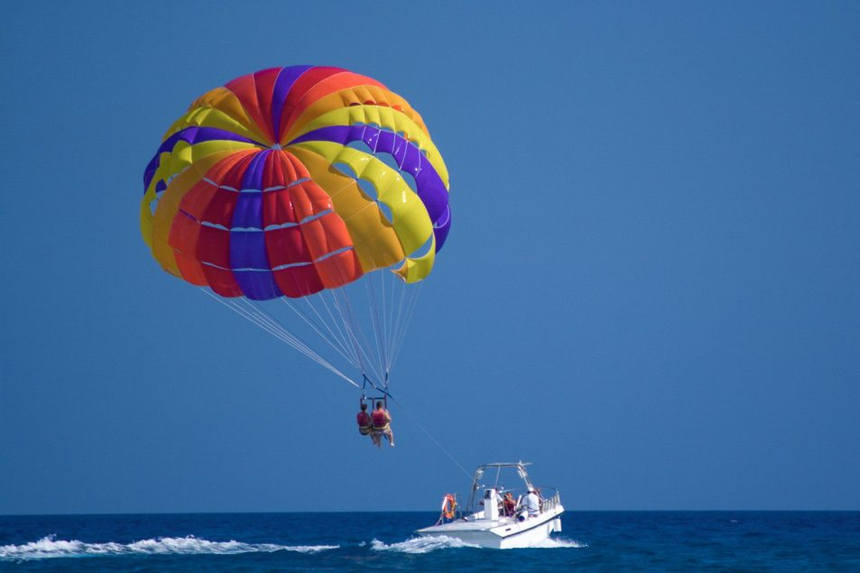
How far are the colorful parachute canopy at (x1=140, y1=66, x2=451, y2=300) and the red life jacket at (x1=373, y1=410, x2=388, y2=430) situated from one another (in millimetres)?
2250

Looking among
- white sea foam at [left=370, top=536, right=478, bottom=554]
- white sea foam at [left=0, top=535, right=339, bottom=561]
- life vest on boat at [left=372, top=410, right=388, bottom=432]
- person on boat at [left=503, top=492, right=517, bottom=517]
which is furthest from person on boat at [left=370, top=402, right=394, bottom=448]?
white sea foam at [left=0, top=535, right=339, bottom=561]

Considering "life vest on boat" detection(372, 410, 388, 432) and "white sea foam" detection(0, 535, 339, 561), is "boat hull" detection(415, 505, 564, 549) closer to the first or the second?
"life vest on boat" detection(372, 410, 388, 432)

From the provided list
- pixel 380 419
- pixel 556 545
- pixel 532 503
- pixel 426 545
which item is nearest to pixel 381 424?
pixel 380 419

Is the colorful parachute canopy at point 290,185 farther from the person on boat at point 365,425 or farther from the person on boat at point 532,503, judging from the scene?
the person on boat at point 532,503

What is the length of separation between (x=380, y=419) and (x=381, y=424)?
0.28 ft

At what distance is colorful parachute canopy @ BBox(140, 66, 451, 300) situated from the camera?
60.7 feet

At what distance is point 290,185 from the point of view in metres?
18.4

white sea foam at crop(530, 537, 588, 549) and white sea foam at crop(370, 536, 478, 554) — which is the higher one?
white sea foam at crop(530, 537, 588, 549)

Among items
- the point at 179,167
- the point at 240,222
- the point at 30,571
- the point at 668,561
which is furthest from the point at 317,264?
the point at 668,561

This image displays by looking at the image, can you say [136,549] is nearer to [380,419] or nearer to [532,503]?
[532,503]

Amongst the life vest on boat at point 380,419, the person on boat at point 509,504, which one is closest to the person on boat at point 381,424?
the life vest on boat at point 380,419

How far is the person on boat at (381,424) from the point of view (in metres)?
18.9

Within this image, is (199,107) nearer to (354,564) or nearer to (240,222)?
(240,222)

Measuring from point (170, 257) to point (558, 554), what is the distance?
34.3 feet
